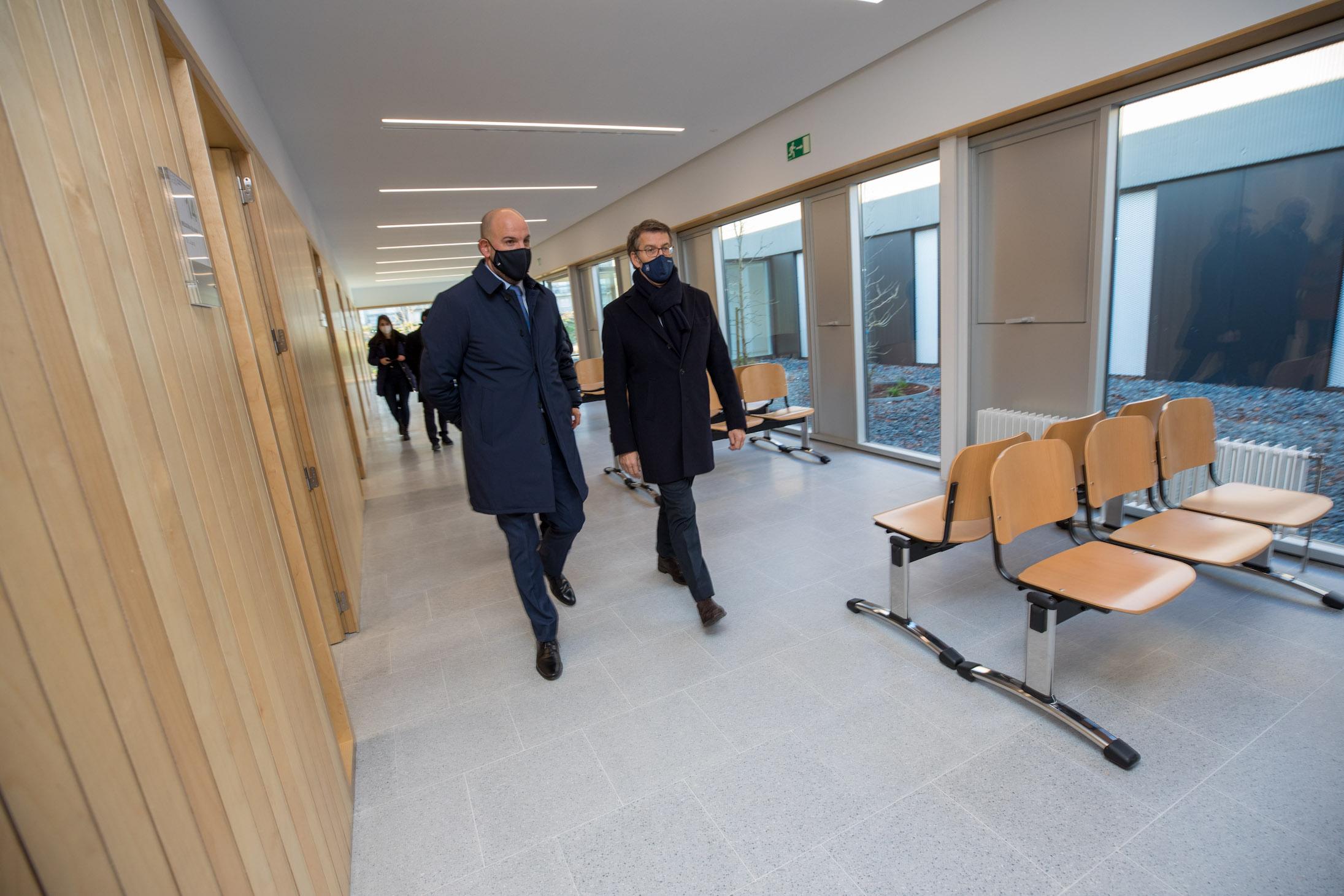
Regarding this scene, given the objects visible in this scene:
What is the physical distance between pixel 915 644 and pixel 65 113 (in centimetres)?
286

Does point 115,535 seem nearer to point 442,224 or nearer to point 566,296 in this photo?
point 442,224

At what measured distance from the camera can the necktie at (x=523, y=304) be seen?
2387 mm

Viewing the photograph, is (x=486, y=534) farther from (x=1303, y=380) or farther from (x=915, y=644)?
(x=1303, y=380)

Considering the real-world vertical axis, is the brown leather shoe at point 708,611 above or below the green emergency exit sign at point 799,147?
below

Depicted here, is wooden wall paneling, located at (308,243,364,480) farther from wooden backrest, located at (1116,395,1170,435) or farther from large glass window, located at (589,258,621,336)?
large glass window, located at (589,258,621,336)

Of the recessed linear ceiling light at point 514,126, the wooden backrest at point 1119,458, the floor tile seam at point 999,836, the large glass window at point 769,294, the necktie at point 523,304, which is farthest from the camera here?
the large glass window at point 769,294

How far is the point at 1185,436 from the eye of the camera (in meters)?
Result: 2.88

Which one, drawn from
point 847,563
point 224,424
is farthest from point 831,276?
point 224,424

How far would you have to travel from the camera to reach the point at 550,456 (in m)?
2.49

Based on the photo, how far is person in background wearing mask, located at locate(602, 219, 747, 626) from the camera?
2668 mm

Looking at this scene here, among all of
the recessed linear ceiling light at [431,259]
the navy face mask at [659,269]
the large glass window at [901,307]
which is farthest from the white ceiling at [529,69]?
the recessed linear ceiling light at [431,259]

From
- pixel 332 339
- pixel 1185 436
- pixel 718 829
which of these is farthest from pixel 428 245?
pixel 718 829

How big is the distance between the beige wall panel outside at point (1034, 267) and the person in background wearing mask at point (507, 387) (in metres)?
3.27

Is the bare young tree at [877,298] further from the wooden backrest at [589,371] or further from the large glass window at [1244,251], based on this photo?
the wooden backrest at [589,371]
